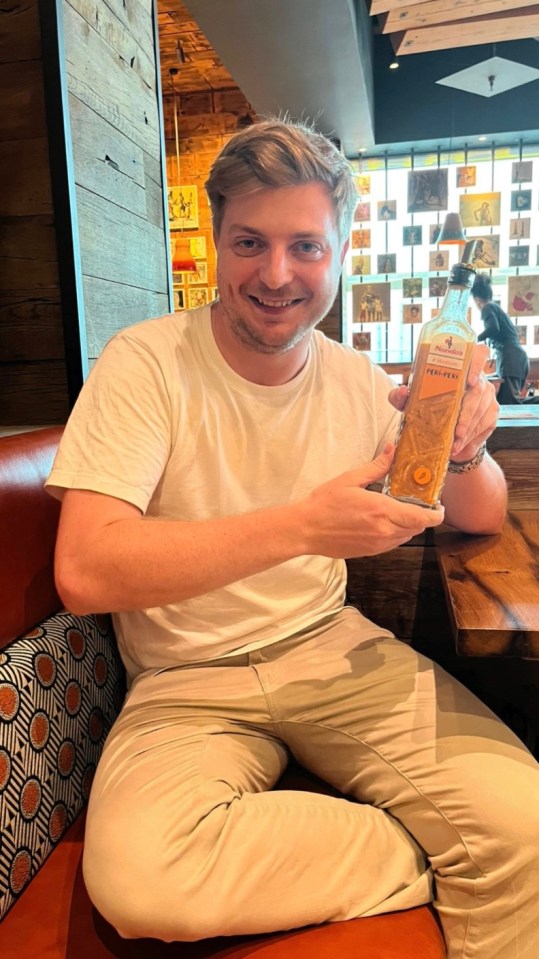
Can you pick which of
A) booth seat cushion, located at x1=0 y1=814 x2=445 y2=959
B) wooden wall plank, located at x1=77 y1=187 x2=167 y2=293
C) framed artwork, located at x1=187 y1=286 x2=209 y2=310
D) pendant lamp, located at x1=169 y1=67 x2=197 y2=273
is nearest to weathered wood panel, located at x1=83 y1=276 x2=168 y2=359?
wooden wall plank, located at x1=77 y1=187 x2=167 y2=293

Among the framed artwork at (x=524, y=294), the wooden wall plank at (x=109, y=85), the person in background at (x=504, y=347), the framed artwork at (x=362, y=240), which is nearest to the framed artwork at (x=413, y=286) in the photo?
the framed artwork at (x=362, y=240)

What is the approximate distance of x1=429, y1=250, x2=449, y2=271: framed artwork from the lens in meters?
7.04

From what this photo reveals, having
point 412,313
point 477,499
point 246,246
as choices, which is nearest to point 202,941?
point 477,499

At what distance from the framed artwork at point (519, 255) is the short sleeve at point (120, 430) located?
6.68m

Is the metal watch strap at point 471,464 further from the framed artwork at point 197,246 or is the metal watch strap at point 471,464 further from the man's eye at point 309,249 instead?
the framed artwork at point 197,246

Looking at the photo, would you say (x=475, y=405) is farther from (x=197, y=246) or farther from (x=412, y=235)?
(x=412, y=235)

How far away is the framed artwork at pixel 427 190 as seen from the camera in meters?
6.75

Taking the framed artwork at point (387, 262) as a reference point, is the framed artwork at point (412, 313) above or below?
below

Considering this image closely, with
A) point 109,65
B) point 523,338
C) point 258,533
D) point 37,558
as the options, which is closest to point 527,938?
point 258,533

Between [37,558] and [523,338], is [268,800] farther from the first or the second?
[523,338]

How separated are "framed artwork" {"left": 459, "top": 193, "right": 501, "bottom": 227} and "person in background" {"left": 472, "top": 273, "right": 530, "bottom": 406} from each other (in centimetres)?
213

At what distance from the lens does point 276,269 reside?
1149 millimetres

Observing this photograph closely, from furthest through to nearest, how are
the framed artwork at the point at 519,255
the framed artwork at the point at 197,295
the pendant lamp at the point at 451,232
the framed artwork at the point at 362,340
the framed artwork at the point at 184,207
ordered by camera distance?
the framed artwork at the point at 362,340 → the framed artwork at the point at 519,255 → the framed artwork at the point at 197,295 → the framed artwork at the point at 184,207 → the pendant lamp at the point at 451,232

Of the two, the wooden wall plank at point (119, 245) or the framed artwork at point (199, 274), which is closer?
the wooden wall plank at point (119, 245)
